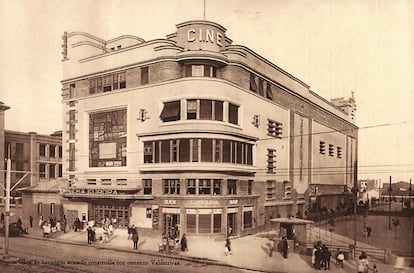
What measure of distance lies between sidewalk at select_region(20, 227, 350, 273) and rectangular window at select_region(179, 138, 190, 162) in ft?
15.4

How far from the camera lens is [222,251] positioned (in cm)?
2008

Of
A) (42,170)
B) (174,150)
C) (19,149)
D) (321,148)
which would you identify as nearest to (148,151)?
(174,150)

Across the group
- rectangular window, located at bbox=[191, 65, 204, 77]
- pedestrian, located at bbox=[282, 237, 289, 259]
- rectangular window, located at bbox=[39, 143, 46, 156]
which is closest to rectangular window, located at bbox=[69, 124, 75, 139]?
rectangular window, located at bbox=[39, 143, 46, 156]

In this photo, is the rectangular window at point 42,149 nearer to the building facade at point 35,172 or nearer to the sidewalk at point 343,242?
the building facade at point 35,172

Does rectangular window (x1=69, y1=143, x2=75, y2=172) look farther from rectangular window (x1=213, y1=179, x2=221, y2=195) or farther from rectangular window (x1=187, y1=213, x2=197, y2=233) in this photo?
rectangular window (x1=213, y1=179, x2=221, y2=195)

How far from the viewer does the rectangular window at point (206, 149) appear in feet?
71.9

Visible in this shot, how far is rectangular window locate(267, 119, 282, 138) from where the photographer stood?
82.7ft

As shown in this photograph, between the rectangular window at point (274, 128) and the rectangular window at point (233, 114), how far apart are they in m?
3.20

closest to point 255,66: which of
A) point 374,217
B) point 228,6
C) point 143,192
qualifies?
point 228,6

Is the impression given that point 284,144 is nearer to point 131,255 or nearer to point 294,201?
point 294,201

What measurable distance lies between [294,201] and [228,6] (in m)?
18.4

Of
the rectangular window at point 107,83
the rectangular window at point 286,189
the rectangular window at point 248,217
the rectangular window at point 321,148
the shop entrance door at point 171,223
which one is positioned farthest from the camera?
the rectangular window at point 321,148

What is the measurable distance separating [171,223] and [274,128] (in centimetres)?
952

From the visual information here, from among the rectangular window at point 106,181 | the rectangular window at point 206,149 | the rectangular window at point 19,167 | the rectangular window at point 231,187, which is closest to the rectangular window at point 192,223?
the rectangular window at point 231,187
